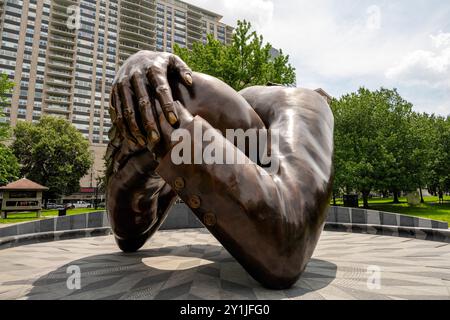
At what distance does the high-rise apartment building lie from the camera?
73.4 metres

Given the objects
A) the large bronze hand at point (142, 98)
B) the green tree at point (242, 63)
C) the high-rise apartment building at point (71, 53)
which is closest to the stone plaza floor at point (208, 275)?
the large bronze hand at point (142, 98)

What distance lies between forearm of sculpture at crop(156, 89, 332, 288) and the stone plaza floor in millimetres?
391

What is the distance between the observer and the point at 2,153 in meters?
21.2

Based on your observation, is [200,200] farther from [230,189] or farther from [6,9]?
[6,9]

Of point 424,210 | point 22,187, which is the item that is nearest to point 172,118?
point 22,187

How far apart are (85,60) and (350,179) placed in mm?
80872

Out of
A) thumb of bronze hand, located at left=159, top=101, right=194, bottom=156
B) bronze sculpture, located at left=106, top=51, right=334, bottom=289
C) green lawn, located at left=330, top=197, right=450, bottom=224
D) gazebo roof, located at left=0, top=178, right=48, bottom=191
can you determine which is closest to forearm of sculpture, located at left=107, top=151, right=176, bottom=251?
bronze sculpture, located at left=106, top=51, right=334, bottom=289

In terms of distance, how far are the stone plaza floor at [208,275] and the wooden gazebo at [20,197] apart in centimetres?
1863

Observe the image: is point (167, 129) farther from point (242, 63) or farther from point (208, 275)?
point (242, 63)

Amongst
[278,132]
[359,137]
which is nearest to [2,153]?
[278,132]

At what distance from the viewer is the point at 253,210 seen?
291 cm

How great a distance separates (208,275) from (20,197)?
2390 cm

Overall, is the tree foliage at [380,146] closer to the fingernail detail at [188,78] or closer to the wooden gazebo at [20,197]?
the fingernail detail at [188,78]

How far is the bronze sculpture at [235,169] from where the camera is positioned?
2941mm
